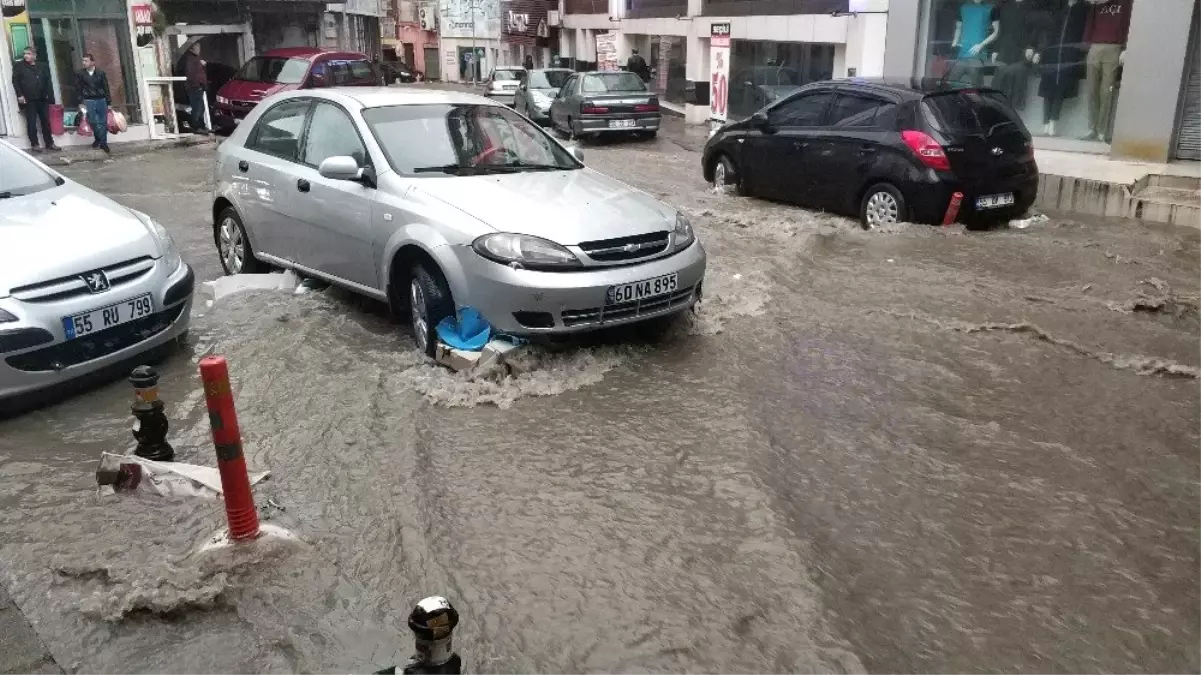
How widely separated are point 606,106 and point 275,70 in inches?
278

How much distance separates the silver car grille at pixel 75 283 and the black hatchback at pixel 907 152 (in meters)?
6.81

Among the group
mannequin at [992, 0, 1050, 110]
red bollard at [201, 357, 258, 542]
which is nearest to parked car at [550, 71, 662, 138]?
mannequin at [992, 0, 1050, 110]

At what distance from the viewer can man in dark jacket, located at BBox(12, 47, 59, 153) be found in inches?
686

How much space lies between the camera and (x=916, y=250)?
8828mm

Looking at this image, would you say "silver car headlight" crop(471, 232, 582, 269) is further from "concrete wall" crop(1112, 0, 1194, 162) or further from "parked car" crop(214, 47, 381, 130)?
"parked car" crop(214, 47, 381, 130)

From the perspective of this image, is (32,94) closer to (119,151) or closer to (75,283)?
(119,151)

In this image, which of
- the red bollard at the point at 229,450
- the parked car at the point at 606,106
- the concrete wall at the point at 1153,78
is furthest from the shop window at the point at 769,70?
the red bollard at the point at 229,450

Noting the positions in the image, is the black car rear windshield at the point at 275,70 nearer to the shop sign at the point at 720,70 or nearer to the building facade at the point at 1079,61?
the shop sign at the point at 720,70

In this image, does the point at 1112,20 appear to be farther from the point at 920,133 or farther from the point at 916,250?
the point at 916,250

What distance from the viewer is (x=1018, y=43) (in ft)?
49.1

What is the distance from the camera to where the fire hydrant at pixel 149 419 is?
14.4 ft

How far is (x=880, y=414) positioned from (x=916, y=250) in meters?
4.06

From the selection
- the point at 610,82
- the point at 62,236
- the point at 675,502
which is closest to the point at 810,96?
the point at 675,502

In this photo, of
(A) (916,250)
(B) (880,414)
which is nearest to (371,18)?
(A) (916,250)
